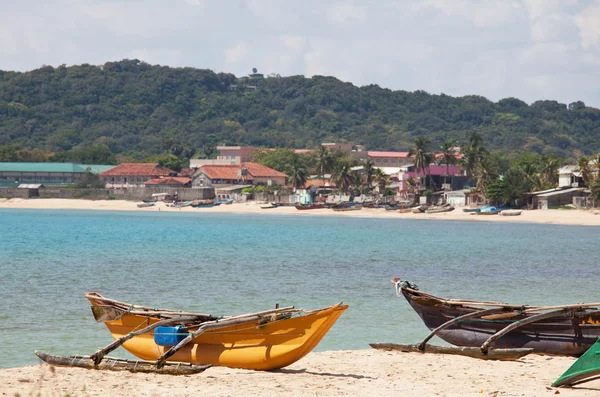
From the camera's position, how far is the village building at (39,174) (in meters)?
124

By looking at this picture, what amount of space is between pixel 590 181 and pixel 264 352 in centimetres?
7310

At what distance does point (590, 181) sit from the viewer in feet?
269

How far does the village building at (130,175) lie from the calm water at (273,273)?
55.4m

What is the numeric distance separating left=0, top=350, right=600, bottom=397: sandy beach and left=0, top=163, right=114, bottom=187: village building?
371 ft

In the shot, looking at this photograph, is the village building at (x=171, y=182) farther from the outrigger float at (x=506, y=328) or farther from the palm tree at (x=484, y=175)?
the outrigger float at (x=506, y=328)

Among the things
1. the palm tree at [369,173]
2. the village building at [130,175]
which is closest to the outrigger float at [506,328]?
the palm tree at [369,173]

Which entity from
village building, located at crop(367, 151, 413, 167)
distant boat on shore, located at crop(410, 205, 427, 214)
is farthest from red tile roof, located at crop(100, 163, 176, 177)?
Result: village building, located at crop(367, 151, 413, 167)

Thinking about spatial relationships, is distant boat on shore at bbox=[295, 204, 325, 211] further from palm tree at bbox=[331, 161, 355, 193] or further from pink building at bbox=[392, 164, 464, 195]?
pink building at bbox=[392, 164, 464, 195]

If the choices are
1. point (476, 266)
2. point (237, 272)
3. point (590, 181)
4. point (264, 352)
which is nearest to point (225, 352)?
point (264, 352)

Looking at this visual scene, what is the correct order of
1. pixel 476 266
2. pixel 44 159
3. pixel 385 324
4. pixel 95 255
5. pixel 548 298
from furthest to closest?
pixel 44 159 < pixel 95 255 < pixel 476 266 < pixel 548 298 < pixel 385 324

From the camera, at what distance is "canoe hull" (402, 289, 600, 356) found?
15.2 meters

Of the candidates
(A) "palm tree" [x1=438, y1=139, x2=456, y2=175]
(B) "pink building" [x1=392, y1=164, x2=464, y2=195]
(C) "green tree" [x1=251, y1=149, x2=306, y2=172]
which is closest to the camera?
(B) "pink building" [x1=392, y1=164, x2=464, y2=195]

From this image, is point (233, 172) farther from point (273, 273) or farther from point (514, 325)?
point (514, 325)

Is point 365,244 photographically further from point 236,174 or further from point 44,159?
point 44,159
